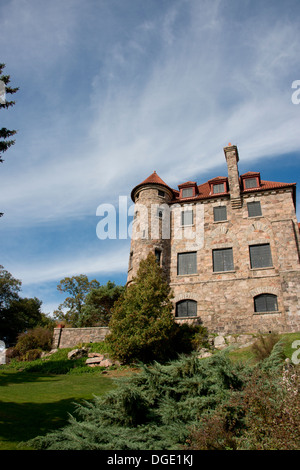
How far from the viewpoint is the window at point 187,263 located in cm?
2258

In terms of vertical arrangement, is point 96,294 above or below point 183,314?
above

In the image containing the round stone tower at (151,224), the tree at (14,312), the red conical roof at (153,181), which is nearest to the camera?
the round stone tower at (151,224)

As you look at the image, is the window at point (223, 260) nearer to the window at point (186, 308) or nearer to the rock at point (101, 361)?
the window at point (186, 308)

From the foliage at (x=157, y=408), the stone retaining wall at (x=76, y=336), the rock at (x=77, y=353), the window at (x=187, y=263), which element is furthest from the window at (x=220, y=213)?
the foliage at (x=157, y=408)

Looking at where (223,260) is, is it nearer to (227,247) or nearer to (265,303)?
(227,247)

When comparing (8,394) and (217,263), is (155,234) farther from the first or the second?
(8,394)

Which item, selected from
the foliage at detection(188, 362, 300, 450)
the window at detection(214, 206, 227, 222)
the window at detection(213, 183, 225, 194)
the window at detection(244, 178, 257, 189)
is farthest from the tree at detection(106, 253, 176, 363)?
the window at detection(244, 178, 257, 189)

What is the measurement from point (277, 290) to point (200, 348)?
6437 millimetres

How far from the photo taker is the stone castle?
19484 mm

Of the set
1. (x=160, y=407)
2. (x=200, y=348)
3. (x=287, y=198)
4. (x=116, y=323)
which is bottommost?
(x=160, y=407)

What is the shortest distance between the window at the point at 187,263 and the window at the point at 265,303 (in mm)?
4897
